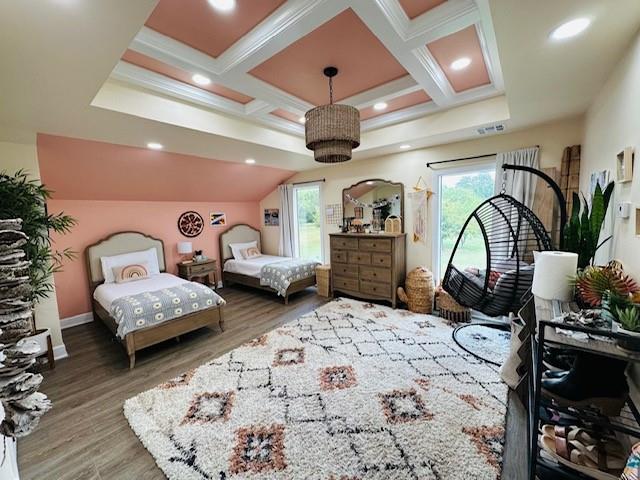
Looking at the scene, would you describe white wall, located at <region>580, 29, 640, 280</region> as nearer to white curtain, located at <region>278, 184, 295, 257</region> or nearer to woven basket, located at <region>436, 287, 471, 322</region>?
woven basket, located at <region>436, 287, 471, 322</region>

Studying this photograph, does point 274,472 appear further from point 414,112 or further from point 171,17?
point 414,112

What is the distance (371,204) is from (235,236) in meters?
2.99

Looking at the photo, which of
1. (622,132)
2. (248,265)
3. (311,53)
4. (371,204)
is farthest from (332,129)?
(248,265)

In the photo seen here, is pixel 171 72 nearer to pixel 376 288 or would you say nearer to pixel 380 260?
pixel 380 260

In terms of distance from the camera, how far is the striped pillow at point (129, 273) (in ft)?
12.9

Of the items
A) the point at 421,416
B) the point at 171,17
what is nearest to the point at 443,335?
the point at 421,416

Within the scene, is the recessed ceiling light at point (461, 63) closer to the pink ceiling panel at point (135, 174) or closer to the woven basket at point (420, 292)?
the woven basket at point (420, 292)

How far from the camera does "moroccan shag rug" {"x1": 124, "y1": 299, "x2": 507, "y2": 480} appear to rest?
158 centimetres

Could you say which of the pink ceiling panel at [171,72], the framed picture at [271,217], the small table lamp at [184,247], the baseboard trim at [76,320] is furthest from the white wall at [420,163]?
the baseboard trim at [76,320]

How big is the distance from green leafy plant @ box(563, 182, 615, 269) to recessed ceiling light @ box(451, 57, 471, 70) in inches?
54.6

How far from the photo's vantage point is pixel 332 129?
2133 millimetres

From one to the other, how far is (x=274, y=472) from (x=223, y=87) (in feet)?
10.1

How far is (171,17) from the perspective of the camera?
1.71 m

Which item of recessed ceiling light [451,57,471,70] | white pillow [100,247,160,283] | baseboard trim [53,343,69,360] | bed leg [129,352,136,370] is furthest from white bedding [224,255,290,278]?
recessed ceiling light [451,57,471,70]
